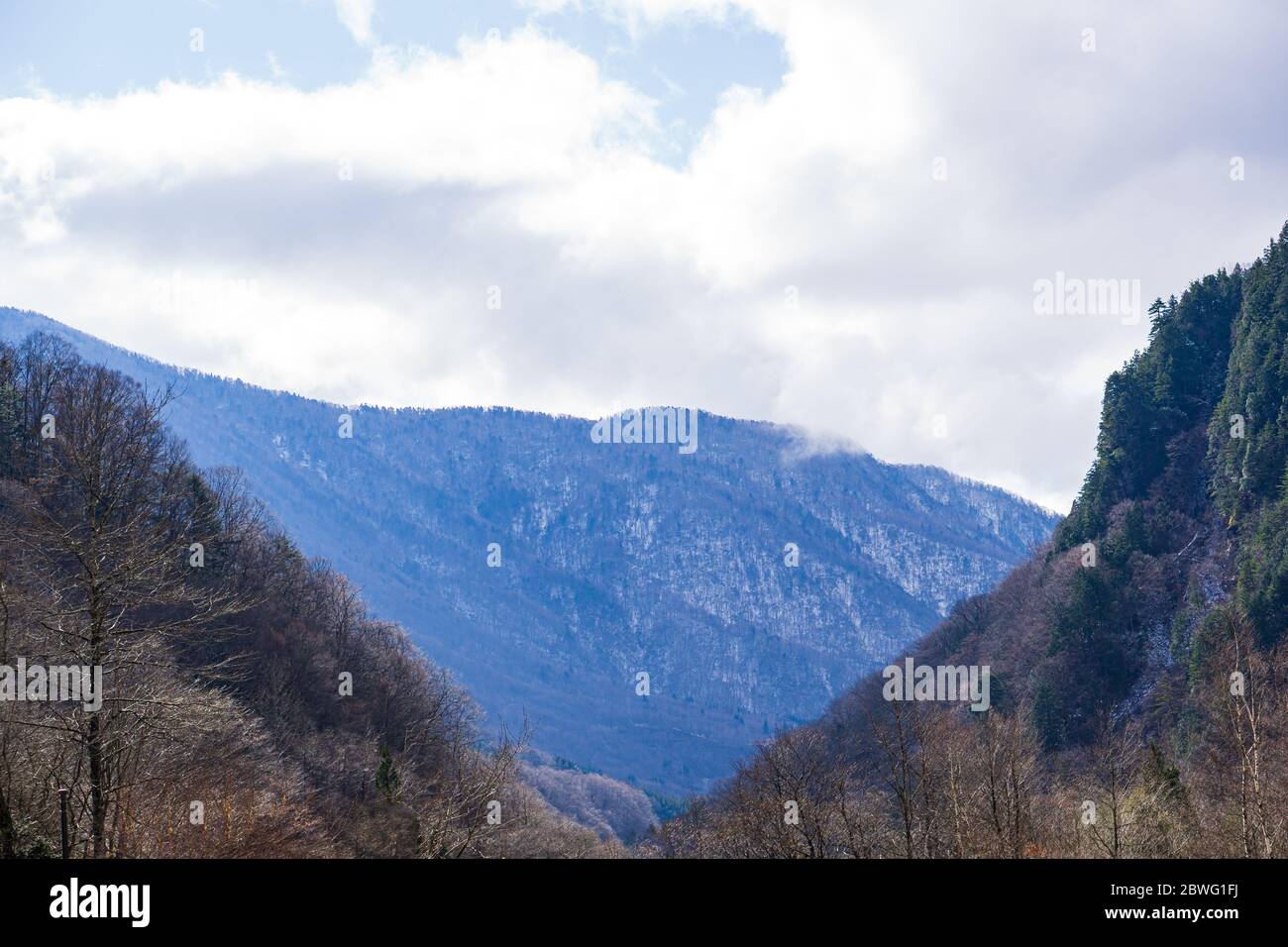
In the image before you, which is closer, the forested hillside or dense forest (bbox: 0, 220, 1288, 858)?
dense forest (bbox: 0, 220, 1288, 858)

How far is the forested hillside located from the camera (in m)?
54.1

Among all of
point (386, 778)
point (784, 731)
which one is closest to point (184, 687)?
point (386, 778)

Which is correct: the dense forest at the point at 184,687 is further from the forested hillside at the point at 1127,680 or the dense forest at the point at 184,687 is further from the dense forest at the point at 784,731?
the forested hillside at the point at 1127,680

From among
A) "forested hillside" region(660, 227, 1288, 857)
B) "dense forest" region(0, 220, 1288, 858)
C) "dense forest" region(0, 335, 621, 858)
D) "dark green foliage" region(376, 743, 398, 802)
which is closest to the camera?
"dense forest" region(0, 335, 621, 858)

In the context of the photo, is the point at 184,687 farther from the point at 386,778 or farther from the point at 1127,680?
the point at 1127,680

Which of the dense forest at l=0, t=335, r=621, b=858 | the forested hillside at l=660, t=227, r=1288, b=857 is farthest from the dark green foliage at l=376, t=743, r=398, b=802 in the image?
the forested hillside at l=660, t=227, r=1288, b=857

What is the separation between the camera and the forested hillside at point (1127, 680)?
54125 mm

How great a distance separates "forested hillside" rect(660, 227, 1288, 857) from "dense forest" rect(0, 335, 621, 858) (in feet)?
59.9

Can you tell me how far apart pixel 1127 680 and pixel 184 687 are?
10413cm

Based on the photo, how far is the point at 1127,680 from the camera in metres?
121

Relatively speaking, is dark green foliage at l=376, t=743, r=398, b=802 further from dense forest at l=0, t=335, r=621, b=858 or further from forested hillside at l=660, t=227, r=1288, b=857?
forested hillside at l=660, t=227, r=1288, b=857

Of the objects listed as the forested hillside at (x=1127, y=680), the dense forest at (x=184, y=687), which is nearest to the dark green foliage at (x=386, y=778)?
the dense forest at (x=184, y=687)

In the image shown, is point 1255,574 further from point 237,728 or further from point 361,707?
point 237,728
